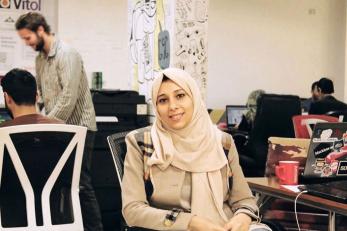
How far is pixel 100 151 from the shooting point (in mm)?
4168

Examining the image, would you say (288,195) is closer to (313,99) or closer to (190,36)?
(190,36)

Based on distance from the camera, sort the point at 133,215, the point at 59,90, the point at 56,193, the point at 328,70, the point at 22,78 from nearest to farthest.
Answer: the point at 133,215 < the point at 56,193 < the point at 22,78 < the point at 59,90 < the point at 328,70

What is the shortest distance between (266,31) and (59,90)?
13.4 ft

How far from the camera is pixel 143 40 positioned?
458 cm

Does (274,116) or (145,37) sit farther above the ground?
(145,37)

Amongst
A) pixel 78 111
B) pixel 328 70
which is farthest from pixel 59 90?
pixel 328 70

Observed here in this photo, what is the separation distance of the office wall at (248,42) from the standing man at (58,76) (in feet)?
7.24

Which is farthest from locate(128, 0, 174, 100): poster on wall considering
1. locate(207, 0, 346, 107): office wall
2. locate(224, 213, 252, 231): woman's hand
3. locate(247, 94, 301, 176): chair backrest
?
locate(224, 213, 252, 231): woman's hand

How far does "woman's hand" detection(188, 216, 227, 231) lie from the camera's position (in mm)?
1742

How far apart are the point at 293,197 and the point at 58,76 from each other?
1.84m

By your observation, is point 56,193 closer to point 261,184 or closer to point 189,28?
point 261,184

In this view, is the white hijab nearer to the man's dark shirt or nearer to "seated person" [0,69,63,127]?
"seated person" [0,69,63,127]

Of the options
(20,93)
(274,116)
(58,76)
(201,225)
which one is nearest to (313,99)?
(274,116)

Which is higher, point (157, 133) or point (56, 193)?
point (157, 133)
